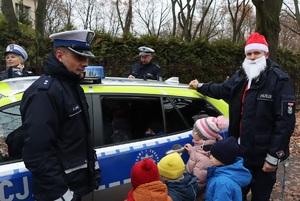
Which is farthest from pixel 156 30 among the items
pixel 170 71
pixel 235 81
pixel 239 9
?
pixel 235 81

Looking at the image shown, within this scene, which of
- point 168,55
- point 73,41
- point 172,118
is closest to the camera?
point 73,41

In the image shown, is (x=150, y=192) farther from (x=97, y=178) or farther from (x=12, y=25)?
(x=12, y=25)

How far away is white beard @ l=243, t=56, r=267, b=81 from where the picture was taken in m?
2.81

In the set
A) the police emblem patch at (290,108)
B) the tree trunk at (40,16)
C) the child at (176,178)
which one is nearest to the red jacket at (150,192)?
the child at (176,178)

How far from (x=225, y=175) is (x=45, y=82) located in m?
1.49

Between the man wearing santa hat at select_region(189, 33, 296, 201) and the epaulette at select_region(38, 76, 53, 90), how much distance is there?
179cm

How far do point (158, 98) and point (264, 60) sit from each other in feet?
3.42

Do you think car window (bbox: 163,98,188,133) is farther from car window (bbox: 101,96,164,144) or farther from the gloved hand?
the gloved hand

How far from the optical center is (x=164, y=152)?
2768 mm

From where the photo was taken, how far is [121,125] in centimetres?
285

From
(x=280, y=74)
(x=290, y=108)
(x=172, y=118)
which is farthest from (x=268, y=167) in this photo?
(x=172, y=118)

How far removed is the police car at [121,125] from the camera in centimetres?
216

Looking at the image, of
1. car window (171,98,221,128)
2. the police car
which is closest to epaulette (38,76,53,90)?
the police car

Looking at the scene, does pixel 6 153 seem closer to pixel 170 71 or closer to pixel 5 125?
pixel 5 125
